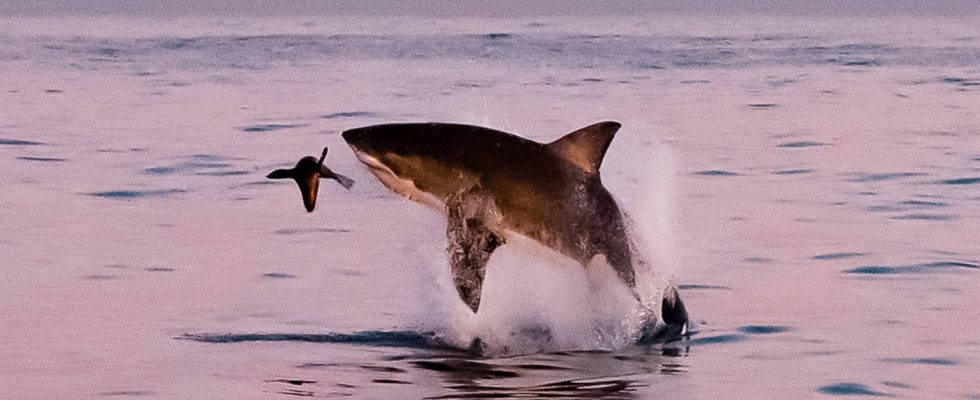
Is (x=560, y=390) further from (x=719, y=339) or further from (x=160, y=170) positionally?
(x=160, y=170)

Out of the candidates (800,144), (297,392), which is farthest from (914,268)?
(800,144)

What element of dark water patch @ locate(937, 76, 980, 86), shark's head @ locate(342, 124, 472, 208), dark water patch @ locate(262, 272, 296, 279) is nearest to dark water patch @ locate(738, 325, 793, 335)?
shark's head @ locate(342, 124, 472, 208)

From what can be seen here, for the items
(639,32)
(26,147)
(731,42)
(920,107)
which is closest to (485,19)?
(639,32)

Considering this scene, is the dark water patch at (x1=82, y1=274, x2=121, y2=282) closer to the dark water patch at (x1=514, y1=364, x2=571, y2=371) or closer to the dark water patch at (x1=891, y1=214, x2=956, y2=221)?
the dark water patch at (x1=514, y1=364, x2=571, y2=371)

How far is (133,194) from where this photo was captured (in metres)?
20.5

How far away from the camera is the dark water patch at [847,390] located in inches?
428

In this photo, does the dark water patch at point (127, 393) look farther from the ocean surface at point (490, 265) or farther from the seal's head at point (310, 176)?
the seal's head at point (310, 176)

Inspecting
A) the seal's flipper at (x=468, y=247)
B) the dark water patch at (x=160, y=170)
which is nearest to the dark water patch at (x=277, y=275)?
the seal's flipper at (x=468, y=247)

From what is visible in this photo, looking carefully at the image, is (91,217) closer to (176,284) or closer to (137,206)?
(137,206)

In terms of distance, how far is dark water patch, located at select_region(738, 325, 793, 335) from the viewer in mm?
12773

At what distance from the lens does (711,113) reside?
3256cm

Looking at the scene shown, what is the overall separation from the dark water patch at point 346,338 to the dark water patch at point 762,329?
1911 millimetres

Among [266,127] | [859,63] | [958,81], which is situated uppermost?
[859,63]

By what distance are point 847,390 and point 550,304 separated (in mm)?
2478
